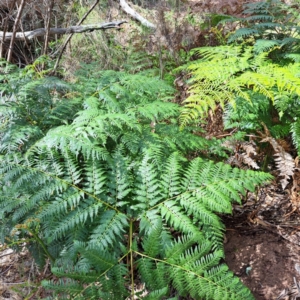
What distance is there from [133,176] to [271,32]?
192cm

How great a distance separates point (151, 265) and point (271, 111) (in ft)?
5.20

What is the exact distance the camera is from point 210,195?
1881mm

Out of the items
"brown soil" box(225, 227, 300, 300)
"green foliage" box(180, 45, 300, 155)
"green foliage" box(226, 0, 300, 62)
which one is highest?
"green foliage" box(226, 0, 300, 62)

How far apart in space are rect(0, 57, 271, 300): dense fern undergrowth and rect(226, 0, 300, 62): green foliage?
956 mm

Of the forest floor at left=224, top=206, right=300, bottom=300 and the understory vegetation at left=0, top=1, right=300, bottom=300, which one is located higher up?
the understory vegetation at left=0, top=1, right=300, bottom=300

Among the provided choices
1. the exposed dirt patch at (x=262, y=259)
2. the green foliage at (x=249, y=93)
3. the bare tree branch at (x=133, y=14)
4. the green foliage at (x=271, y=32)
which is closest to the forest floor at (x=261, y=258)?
the exposed dirt patch at (x=262, y=259)

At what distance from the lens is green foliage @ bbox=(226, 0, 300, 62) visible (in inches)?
104

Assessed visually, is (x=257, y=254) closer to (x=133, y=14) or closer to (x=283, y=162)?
(x=283, y=162)

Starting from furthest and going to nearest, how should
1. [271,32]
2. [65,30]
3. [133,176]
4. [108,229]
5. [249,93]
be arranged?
[65,30] < [271,32] < [249,93] < [133,176] < [108,229]

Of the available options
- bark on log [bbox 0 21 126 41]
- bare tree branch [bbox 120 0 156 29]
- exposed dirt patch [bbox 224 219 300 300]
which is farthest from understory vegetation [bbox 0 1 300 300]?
bare tree branch [bbox 120 0 156 29]

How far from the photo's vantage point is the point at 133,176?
2.07m

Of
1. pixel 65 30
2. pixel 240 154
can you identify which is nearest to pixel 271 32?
pixel 240 154

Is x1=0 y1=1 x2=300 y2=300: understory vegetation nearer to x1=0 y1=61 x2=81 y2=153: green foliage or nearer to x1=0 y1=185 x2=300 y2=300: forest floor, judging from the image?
x1=0 y1=61 x2=81 y2=153: green foliage

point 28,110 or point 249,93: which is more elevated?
point 28,110
